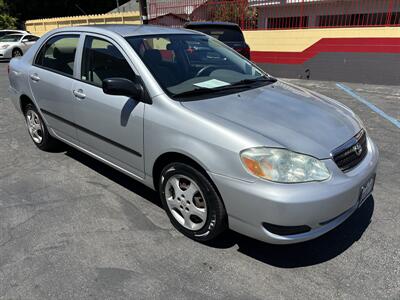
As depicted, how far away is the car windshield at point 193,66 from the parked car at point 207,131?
0.01 m

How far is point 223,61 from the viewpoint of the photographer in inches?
148

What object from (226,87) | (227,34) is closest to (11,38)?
(227,34)

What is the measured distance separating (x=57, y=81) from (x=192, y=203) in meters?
2.17

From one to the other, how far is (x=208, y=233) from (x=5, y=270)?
58.8 inches

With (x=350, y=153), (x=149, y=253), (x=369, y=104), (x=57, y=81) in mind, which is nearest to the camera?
(x=350, y=153)

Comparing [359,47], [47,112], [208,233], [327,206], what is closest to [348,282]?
[327,206]

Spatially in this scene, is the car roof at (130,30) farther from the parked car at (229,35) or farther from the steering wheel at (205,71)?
the parked car at (229,35)

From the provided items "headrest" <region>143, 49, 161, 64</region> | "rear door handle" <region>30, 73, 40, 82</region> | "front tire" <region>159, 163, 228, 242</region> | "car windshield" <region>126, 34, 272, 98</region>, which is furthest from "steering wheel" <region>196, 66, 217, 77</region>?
"rear door handle" <region>30, 73, 40, 82</region>

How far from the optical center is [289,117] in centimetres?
274

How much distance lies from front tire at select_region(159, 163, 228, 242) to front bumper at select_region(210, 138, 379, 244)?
109 millimetres

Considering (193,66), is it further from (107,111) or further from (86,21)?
(86,21)

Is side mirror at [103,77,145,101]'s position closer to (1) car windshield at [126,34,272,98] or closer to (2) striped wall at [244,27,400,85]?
(1) car windshield at [126,34,272,98]

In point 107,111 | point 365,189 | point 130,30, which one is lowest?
point 365,189

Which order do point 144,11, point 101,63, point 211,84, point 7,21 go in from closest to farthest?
point 211,84 < point 101,63 < point 144,11 < point 7,21
